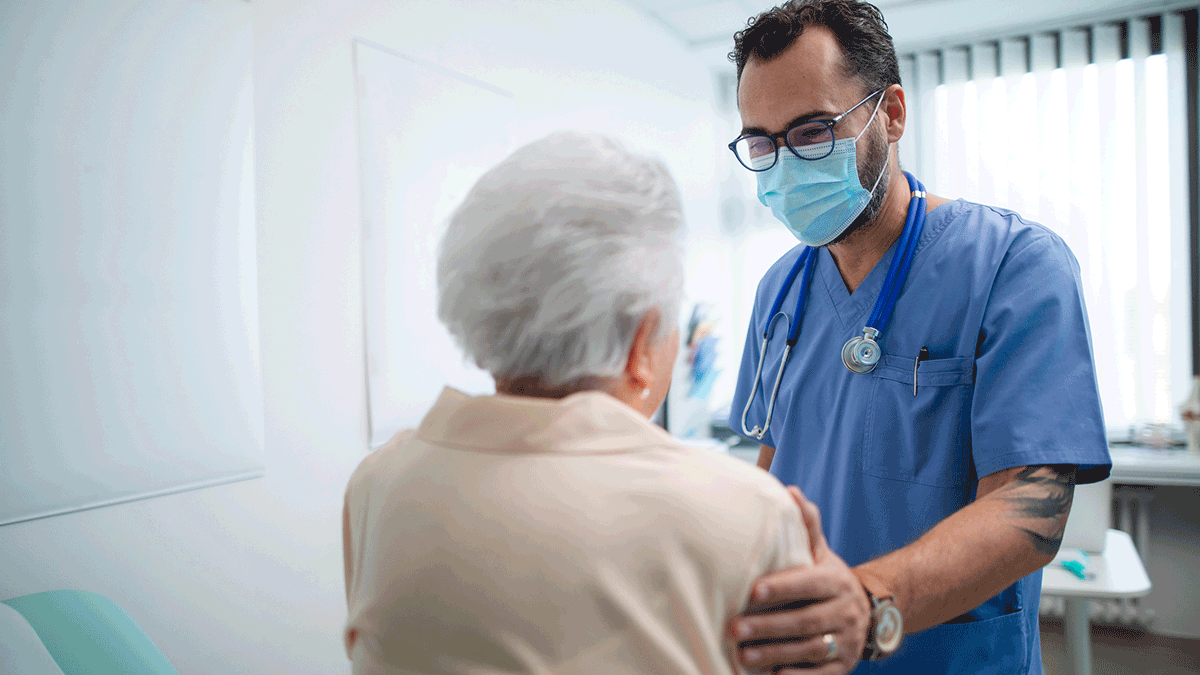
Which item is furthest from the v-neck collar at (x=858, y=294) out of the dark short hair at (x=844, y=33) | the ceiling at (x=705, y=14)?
the ceiling at (x=705, y=14)

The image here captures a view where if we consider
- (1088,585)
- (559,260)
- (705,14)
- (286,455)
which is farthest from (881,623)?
(705,14)

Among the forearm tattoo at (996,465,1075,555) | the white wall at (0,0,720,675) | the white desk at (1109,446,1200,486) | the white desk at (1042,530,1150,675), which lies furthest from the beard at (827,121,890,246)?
the white desk at (1109,446,1200,486)

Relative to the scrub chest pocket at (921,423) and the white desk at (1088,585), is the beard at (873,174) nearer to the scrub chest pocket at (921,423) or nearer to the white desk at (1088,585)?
the scrub chest pocket at (921,423)

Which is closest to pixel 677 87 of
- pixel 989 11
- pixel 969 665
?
pixel 989 11

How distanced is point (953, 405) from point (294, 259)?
5.59 ft

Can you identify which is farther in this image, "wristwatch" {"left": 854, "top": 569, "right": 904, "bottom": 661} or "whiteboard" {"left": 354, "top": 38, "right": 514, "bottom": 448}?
"whiteboard" {"left": 354, "top": 38, "right": 514, "bottom": 448}

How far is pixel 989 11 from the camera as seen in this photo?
12.1 feet

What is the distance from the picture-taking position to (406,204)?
2344 mm

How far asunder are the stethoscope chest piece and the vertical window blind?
3.27 meters

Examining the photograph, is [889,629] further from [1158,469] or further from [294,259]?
[1158,469]

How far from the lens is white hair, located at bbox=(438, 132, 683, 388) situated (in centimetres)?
69

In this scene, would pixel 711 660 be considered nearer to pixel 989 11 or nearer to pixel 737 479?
pixel 737 479

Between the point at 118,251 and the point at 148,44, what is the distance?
0.49 meters

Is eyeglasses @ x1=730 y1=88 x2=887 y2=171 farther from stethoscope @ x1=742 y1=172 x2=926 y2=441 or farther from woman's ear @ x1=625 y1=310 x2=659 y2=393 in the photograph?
woman's ear @ x1=625 y1=310 x2=659 y2=393
